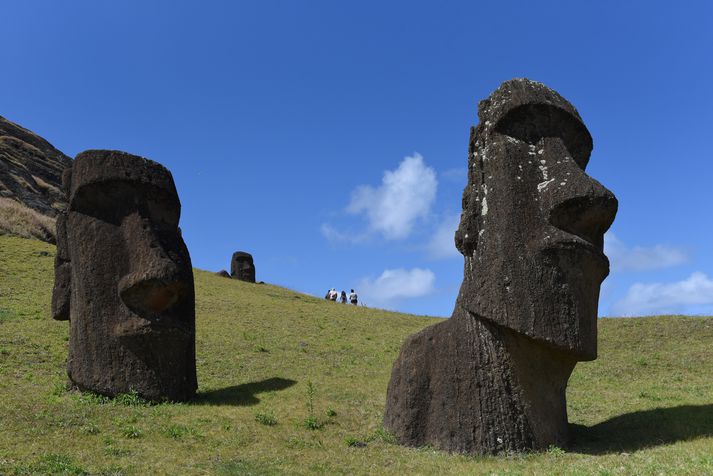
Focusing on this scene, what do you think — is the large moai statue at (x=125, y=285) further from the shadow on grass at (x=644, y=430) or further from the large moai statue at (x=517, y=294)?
the shadow on grass at (x=644, y=430)

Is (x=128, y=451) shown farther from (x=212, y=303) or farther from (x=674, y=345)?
(x=212, y=303)

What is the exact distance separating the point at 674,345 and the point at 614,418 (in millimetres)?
7906

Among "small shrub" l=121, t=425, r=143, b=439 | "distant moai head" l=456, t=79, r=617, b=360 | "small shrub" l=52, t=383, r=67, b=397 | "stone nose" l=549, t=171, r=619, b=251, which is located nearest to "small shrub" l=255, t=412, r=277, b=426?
"small shrub" l=121, t=425, r=143, b=439

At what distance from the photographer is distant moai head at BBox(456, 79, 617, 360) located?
27.7 ft

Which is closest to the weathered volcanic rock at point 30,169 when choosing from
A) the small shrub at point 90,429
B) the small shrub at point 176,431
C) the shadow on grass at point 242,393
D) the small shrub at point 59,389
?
the shadow on grass at point 242,393

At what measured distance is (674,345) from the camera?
17438mm

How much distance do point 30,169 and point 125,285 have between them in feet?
177

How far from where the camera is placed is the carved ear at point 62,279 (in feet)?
41.0

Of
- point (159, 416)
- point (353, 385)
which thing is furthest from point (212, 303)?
point (159, 416)

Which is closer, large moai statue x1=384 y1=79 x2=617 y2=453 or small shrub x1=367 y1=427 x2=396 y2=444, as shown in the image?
large moai statue x1=384 y1=79 x2=617 y2=453

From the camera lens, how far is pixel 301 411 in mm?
11484

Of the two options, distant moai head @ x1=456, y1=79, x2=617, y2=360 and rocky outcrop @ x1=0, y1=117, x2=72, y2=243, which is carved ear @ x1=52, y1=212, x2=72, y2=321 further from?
rocky outcrop @ x1=0, y1=117, x2=72, y2=243

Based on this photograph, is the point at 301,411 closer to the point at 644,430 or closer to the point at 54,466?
the point at 54,466

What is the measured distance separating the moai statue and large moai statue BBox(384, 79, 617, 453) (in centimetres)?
3337
